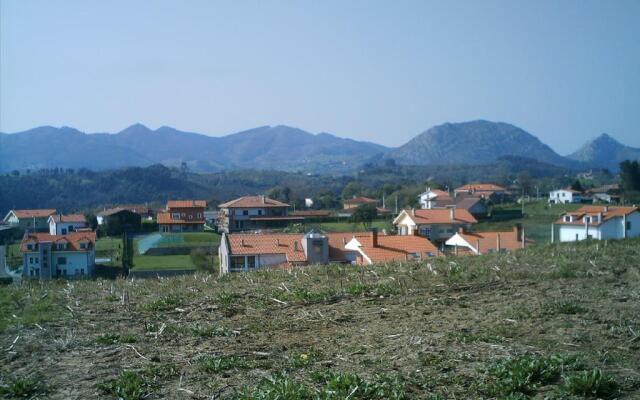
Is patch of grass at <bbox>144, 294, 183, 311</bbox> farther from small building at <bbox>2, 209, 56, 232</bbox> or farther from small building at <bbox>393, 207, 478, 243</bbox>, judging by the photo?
small building at <bbox>393, 207, 478, 243</bbox>

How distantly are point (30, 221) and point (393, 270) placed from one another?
30.3 metres

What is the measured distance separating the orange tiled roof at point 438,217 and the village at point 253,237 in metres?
0.08

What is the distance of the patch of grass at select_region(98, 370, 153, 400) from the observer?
4656mm

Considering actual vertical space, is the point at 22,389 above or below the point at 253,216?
below

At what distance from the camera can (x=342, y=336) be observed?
243 inches

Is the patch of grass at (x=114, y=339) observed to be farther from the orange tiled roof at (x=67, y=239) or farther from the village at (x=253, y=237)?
the orange tiled roof at (x=67, y=239)

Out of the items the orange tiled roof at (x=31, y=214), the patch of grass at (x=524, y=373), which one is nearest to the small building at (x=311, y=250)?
the patch of grass at (x=524, y=373)

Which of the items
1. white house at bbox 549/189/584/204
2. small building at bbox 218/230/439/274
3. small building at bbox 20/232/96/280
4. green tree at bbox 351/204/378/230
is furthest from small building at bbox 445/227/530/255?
white house at bbox 549/189/584/204

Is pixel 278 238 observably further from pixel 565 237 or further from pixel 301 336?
pixel 301 336

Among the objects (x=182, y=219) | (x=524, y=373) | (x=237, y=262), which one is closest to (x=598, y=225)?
(x=237, y=262)

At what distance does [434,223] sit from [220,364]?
36.0 meters

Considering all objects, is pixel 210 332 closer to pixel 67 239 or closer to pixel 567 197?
pixel 67 239

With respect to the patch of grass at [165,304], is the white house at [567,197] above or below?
above

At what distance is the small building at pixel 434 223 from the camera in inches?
1545
